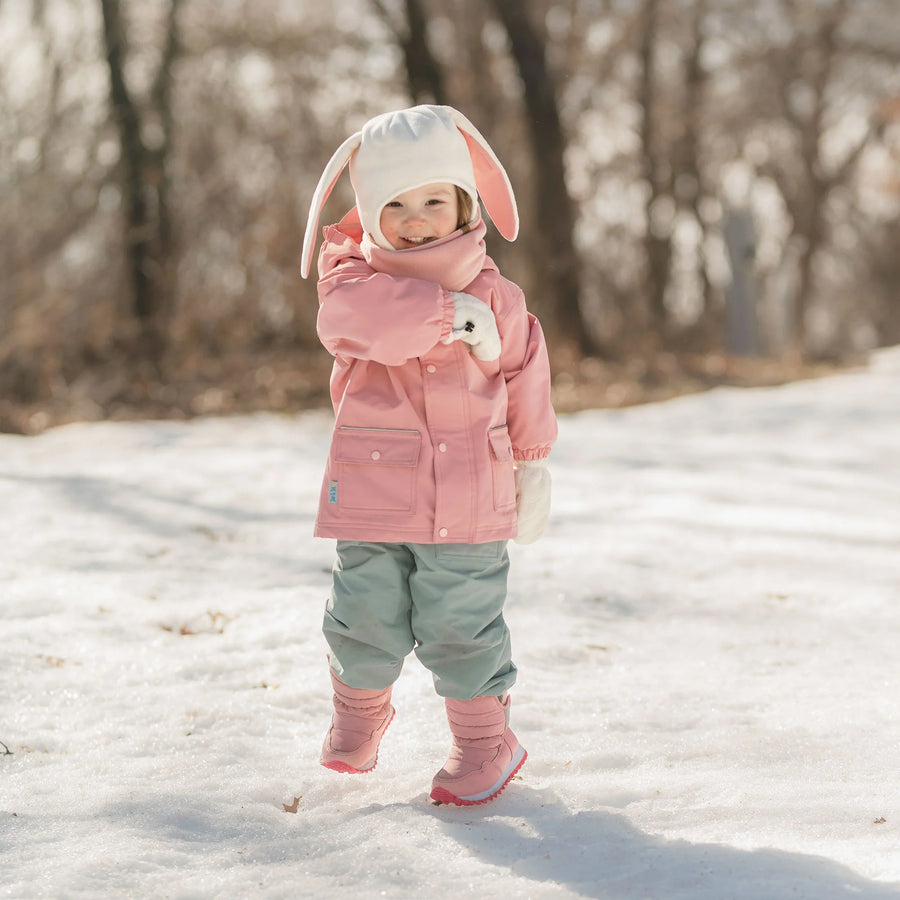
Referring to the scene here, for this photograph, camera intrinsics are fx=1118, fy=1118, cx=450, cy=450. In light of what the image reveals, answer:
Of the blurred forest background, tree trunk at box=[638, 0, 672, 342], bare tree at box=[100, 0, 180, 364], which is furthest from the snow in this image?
tree trunk at box=[638, 0, 672, 342]

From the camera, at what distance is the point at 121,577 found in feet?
13.5

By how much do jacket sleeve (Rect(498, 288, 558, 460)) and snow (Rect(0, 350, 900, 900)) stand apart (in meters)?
0.77

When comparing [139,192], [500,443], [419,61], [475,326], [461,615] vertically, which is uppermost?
[419,61]

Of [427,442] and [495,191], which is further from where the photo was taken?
[495,191]

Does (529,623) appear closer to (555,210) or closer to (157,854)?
(157,854)

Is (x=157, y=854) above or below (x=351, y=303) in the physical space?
below

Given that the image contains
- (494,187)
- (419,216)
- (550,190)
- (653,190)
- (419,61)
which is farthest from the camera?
(653,190)

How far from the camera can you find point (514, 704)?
9.91ft

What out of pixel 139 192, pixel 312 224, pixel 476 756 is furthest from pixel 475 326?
pixel 139 192

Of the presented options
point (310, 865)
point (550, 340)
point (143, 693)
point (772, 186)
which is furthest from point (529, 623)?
point (772, 186)

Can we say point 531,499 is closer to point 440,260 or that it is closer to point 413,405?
point 413,405

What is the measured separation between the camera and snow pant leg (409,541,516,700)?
2340mm

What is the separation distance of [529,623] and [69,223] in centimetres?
788

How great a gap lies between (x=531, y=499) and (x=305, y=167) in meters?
9.62
